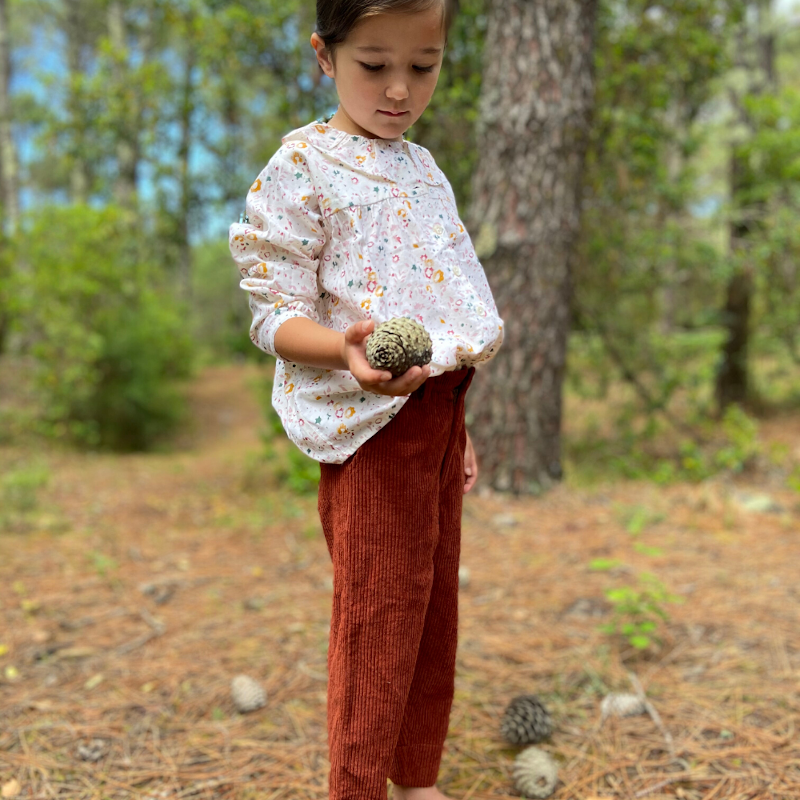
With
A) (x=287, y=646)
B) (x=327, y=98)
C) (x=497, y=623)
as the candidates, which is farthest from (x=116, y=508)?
(x=327, y=98)

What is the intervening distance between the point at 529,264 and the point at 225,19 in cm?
311

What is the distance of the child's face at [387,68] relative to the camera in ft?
3.72

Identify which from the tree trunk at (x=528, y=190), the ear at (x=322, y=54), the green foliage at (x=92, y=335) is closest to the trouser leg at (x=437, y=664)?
the ear at (x=322, y=54)

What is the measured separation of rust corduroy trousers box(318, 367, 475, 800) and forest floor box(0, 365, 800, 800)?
0.51m

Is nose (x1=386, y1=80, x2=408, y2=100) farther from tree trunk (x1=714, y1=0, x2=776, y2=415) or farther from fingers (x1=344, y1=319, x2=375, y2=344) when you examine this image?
tree trunk (x1=714, y1=0, x2=776, y2=415)

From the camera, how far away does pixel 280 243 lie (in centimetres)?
120

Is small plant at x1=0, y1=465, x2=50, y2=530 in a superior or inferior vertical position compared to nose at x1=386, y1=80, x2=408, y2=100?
inferior

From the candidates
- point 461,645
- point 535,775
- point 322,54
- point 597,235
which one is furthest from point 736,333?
point 322,54

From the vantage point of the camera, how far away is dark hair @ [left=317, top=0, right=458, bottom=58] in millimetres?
1109

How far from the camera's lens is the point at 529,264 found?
141 inches

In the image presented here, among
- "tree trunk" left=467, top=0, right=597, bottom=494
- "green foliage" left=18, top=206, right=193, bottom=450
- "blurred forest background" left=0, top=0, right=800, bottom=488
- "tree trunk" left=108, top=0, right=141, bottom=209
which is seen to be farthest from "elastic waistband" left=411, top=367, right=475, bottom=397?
"tree trunk" left=108, top=0, right=141, bottom=209

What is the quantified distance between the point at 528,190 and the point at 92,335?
432 cm

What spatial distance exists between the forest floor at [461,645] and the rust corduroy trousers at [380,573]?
1.66 ft

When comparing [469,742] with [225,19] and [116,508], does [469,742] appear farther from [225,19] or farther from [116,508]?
[225,19]
